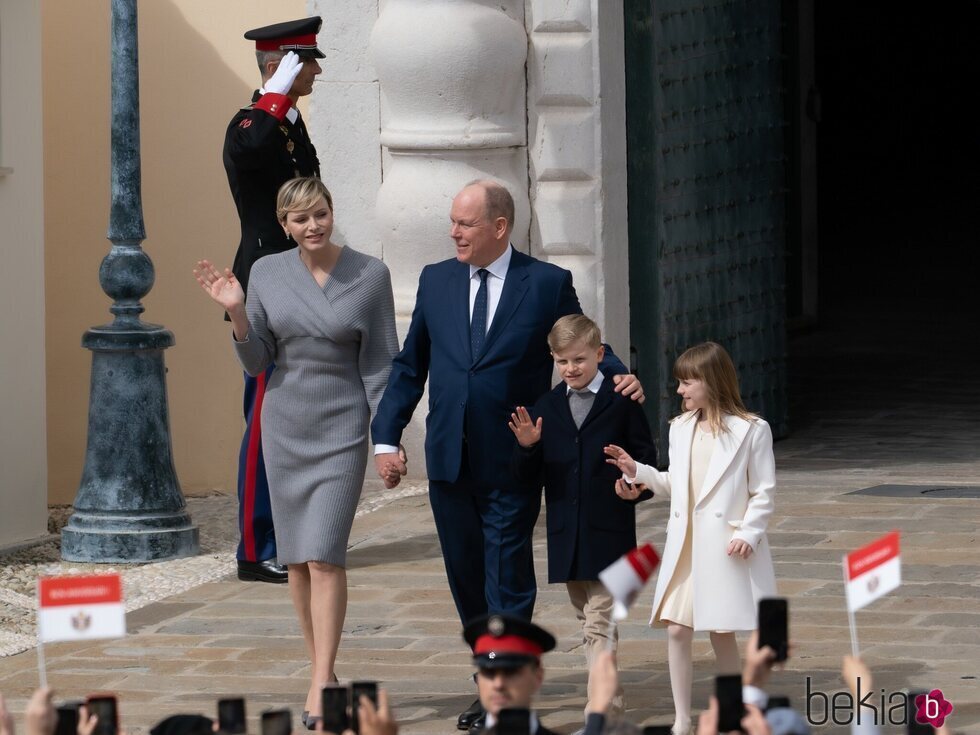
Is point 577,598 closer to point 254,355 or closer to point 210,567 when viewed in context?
point 254,355

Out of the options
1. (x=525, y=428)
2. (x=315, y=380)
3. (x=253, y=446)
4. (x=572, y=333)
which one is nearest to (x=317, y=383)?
(x=315, y=380)

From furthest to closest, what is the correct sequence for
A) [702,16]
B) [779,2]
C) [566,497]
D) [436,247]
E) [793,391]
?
1. [793,391]
2. [779,2]
3. [702,16]
4. [436,247]
5. [566,497]

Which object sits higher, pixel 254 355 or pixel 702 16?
pixel 702 16

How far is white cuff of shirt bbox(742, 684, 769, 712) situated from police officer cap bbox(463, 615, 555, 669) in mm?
492

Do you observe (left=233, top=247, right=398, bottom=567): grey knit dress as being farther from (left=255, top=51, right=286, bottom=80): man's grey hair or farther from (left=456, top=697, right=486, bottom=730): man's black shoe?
(left=255, top=51, right=286, bottom=80): man's grey hair

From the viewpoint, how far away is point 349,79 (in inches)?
442

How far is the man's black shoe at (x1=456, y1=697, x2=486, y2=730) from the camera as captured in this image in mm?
6570

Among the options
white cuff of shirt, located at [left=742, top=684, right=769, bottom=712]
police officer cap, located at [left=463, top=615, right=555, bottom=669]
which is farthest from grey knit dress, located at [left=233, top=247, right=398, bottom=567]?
white cuff of shirt, located at [left=742, top=684, right=769, bottom=712]

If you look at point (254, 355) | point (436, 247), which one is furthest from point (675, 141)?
point (254, 355)

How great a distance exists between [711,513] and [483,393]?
2.67 ft

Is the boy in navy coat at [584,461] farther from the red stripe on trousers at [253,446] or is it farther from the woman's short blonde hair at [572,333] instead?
the red stripe on trousers at [253,446]

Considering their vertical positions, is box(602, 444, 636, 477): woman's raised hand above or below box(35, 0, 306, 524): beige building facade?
below

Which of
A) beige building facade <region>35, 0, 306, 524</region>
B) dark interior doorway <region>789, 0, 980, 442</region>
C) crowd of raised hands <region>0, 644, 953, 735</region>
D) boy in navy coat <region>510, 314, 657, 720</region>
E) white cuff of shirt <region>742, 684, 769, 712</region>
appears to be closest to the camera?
crowd of raised hands <region>0, 644, 953, 735</region>

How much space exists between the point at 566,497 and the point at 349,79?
5153 millimetres
